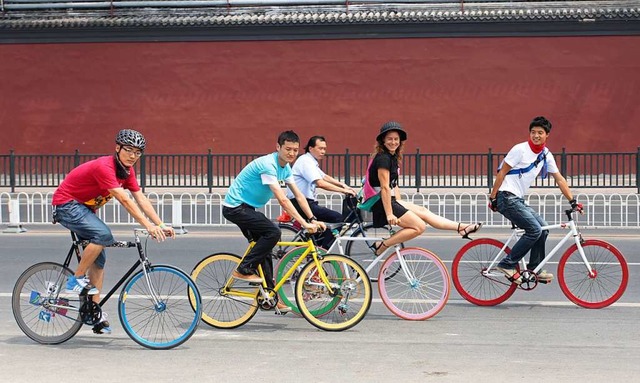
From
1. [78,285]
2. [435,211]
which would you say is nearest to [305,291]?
[78,285]

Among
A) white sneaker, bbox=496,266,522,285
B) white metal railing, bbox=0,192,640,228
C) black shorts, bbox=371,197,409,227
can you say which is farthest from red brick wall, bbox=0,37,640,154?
black shorts, bbox=371,197,409,227

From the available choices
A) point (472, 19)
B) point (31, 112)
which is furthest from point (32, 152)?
point (472, 19)

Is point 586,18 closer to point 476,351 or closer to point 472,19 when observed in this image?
point 472,19

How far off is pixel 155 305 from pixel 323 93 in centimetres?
2052

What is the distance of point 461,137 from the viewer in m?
27.3

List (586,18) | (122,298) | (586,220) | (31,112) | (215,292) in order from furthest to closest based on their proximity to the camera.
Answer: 1. (31,112)
2. (586,18)
3. (586,220)
4. (215,292)
5. (122,298)

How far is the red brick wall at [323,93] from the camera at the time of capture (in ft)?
88.3

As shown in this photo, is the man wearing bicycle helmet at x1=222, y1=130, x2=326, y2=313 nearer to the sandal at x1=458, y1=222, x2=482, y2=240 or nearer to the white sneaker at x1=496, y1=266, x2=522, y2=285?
the sandal at x1=458, y1=222, x2=482, y2=240

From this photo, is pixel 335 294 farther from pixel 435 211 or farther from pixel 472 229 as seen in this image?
pixel 435 211

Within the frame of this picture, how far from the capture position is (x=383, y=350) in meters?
7.31

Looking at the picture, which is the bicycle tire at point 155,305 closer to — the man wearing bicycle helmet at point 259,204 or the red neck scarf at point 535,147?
the man wearing bicycle helmet at point 259,204

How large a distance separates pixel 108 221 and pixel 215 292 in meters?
10.7

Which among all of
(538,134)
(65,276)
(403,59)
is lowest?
(65,276)

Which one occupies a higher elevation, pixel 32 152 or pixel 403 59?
pixel 403 59
